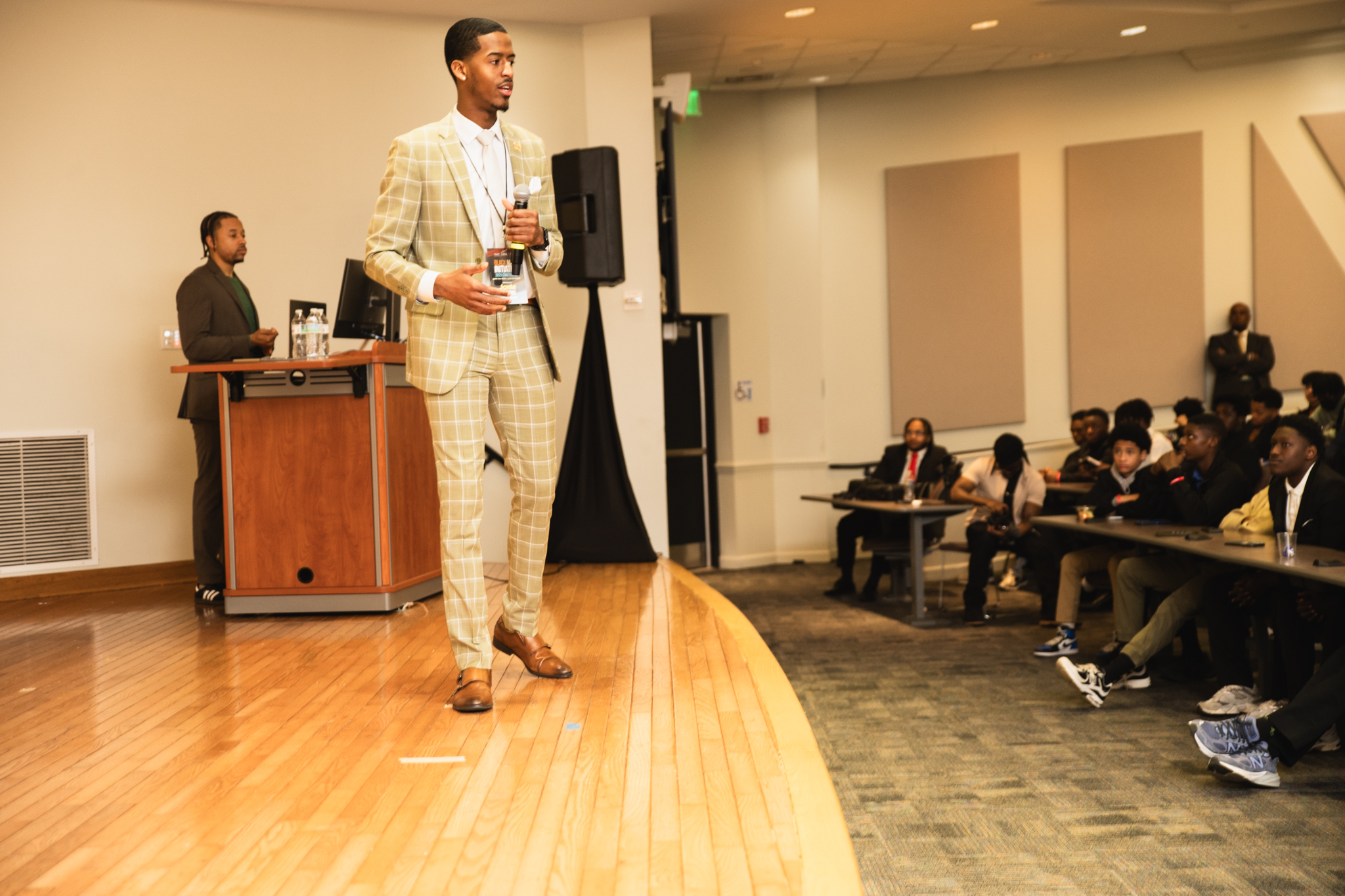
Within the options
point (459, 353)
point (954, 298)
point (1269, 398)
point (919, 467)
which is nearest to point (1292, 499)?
point (1269, 398)

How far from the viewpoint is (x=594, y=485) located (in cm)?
558

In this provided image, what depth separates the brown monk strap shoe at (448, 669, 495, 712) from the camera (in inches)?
104

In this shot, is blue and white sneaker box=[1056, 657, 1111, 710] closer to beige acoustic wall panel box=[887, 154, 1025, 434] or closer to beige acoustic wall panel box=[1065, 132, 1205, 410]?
beige acoustic wall panel box=[887, 154, 1025, 434]

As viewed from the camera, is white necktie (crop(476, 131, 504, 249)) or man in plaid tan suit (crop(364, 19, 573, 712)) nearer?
man in plaid tan suit (crop(364, 19, 573, 712))

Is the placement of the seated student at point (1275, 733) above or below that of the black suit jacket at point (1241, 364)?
below

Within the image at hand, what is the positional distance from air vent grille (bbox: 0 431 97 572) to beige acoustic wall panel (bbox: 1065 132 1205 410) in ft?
24.7

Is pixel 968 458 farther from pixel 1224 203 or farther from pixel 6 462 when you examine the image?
pixel 6 462

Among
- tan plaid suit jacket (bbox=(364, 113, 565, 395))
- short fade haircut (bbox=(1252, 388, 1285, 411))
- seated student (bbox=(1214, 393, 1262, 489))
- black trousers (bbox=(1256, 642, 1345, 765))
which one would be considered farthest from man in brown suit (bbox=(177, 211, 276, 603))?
short fade haircut (bbox=(1252, 388, 1285, 411))

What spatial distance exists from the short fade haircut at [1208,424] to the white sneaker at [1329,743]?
1.60m

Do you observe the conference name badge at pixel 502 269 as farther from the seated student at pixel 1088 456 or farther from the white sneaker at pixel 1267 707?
the seated student at pixel 1088 456

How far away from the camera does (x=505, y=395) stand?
275 cm

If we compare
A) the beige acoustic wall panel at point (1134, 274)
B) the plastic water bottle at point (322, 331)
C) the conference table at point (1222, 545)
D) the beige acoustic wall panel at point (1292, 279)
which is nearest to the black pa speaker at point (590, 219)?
the plastic water bottle at point (322, 331)

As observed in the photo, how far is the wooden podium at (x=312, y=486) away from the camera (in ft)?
13.5

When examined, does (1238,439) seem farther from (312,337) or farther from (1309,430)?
(312,337)
